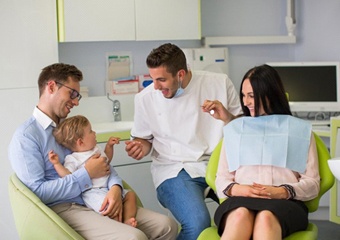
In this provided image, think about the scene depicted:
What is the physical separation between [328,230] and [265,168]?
1956mm

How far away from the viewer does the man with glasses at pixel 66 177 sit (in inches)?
113

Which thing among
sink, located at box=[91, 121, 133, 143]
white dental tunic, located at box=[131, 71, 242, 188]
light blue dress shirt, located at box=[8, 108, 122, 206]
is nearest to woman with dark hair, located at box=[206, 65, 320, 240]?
white dental tunic, located at box=[131, 71, 242, 188]

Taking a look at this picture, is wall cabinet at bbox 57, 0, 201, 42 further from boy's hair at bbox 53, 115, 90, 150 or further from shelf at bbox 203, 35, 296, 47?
boy's hair at bbox 53, 115, 90, 150

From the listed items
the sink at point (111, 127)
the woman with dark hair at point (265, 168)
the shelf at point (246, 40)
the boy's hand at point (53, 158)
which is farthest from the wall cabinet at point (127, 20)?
the woman with dark hair at point (265, 168)

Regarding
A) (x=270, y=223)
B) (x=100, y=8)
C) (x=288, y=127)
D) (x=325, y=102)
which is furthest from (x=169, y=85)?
(x=325, y=102)

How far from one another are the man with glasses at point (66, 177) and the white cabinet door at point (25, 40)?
101 centimetres

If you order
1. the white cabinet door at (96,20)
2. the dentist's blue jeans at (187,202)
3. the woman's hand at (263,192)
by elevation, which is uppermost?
the white cabinet door at (96,20)

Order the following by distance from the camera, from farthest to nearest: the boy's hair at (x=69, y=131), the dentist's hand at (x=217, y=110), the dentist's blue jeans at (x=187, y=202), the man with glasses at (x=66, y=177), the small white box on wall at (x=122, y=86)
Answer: the small white box on wall at (x=122, y=86), the dentist's hand at (x=217, y=110), the dentist's blue jeans at (x=187, y=202), the boy's hair at (x=69, y=131), the man with glasses at (x=66, y=177)

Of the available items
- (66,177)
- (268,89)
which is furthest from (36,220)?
(268,89)

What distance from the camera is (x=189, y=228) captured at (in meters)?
3.11

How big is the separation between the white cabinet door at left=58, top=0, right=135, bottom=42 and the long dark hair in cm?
161

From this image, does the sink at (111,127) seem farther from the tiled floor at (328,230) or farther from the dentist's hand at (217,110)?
the tiled floor at (328,230)

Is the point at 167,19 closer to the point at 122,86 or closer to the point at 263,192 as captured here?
the point at 122,86

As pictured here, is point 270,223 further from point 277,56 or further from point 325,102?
point 277,56
